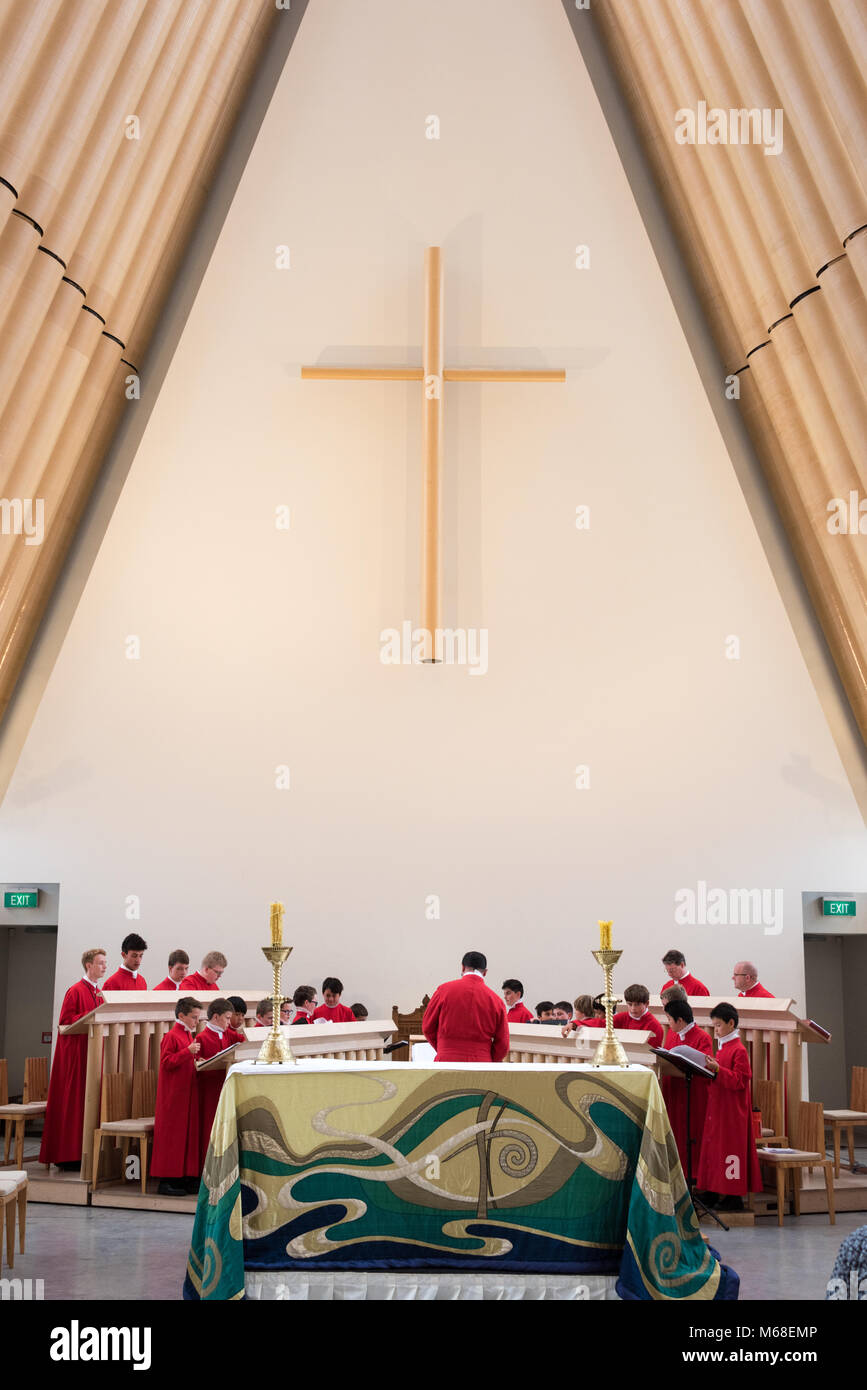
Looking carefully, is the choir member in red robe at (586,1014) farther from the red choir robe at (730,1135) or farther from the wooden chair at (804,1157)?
the wooden chair at (804,1157)

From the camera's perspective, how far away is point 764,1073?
8.27 meters

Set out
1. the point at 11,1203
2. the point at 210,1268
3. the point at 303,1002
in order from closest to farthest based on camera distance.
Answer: the point at 210,1268
the point at 11,1203
the point at 303,1002

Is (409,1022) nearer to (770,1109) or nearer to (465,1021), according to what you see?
(770,1109)

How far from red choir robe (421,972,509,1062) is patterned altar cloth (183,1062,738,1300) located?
0.81m

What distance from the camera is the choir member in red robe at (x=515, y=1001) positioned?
930cm

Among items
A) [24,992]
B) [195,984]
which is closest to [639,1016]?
[195,984]

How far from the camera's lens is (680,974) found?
30.4 feet

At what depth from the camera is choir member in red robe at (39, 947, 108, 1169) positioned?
8266 millimetres

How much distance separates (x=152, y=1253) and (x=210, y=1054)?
1647 mm

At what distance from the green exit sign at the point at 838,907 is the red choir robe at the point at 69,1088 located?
5878 mm

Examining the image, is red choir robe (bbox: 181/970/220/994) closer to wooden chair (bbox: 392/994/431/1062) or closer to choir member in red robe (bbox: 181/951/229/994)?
choir member in red robe (bbox: 181/951/229/994)

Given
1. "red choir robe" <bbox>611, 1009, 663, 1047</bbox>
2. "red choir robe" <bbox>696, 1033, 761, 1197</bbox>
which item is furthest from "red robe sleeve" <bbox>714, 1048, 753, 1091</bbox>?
"red choir robe" <bbox>611, 1009, 663, 1047</bbox>
